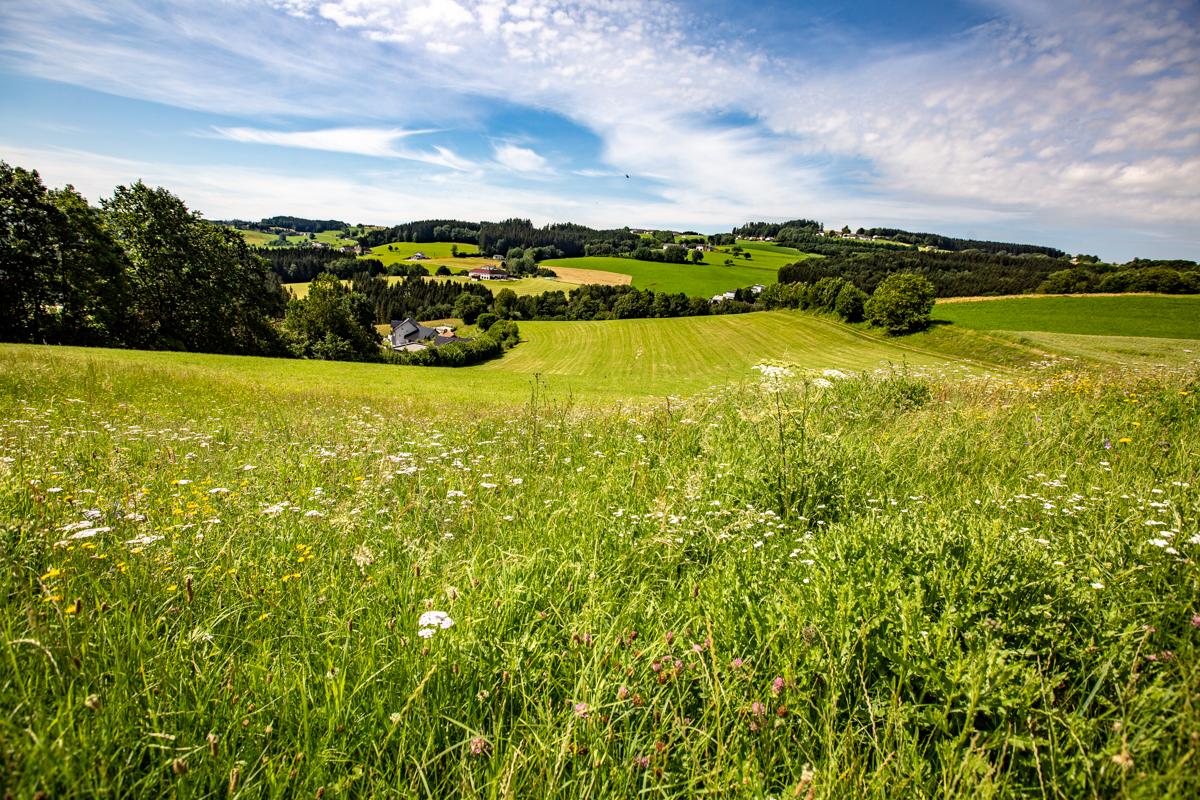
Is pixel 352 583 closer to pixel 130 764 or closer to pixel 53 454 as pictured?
pixel 130 764

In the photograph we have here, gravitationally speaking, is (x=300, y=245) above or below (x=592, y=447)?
above

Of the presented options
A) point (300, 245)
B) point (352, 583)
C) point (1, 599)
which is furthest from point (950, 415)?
point (300, 245)

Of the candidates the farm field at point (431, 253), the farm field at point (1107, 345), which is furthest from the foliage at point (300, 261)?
the farm field at point (1107, 345)

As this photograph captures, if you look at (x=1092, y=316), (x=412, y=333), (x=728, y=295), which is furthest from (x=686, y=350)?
(x=412, y=333)

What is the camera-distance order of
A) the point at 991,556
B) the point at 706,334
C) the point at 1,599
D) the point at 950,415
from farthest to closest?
1. the point at 706,334
2. the point at 950,415
3. the point at 991,556
4. the point at 1,599

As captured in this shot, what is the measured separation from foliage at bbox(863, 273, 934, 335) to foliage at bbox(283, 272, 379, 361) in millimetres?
62950

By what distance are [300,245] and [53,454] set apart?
191427 mm

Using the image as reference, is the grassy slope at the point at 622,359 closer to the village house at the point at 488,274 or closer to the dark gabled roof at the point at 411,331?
the dark gabled roof at the point at 411,331

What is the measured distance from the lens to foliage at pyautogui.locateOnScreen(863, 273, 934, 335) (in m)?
52.8

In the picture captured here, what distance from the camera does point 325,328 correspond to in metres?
53.2

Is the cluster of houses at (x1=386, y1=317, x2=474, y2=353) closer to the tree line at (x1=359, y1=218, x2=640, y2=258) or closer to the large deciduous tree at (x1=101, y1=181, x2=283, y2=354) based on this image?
the large deciduous tree at (x1=101, y1=181, x2=283, y2=354)

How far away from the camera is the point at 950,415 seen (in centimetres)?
634

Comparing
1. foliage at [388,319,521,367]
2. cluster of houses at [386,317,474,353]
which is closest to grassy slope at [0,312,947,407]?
foliage at [388,319,521,367]

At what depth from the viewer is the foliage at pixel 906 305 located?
52.8 m
